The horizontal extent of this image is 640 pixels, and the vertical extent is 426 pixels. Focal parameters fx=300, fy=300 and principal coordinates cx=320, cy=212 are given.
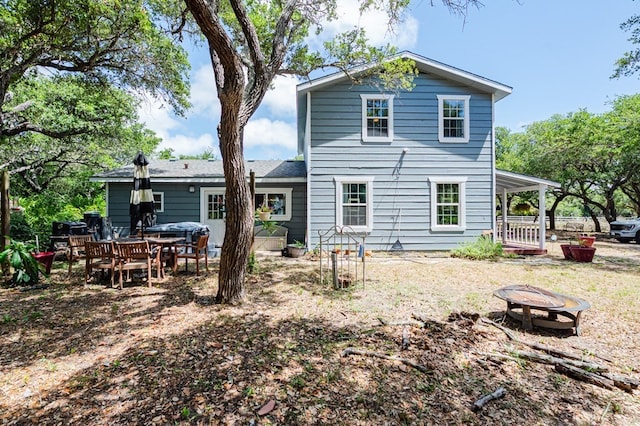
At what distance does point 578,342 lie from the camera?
357cm

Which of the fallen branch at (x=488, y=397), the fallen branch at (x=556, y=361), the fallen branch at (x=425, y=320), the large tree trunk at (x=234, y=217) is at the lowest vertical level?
the fallen branch at (x=488, y=397)

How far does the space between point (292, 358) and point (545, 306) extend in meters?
3.17

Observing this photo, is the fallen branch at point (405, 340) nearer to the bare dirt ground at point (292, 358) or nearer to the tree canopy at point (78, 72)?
the bare dirt ground at point (292, 358)

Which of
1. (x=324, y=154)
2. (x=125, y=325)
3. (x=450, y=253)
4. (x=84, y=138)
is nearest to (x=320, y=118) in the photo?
(x=324, y=154)

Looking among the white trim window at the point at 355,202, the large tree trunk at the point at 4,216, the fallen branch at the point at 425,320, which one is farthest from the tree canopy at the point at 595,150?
the large tree trunk at the point at 4,216

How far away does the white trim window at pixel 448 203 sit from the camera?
397 inches

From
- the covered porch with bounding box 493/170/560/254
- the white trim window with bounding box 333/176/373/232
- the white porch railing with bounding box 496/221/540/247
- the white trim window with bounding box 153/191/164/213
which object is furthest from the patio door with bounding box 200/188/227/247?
the white porch railing with bounding box 496/221/540/247

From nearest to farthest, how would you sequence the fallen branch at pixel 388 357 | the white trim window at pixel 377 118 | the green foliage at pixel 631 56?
1. the fallen branch at pixel 388 357
2. the green foliage at pixel 631 56
3. the white trim window at pixel 377 118

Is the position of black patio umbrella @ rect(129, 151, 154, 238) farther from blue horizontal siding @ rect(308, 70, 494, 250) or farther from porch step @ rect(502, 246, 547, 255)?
porch step @ rect(502, 246, 547, 255)

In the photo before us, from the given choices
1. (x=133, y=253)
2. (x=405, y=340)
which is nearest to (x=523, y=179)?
(x=405, y=340)

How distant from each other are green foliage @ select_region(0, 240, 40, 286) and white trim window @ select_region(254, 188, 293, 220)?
21.7 feet

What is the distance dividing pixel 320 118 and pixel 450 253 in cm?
613

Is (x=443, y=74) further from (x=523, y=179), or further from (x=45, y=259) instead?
(x=45, y=259)

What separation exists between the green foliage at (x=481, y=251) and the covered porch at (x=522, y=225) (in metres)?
0.64
